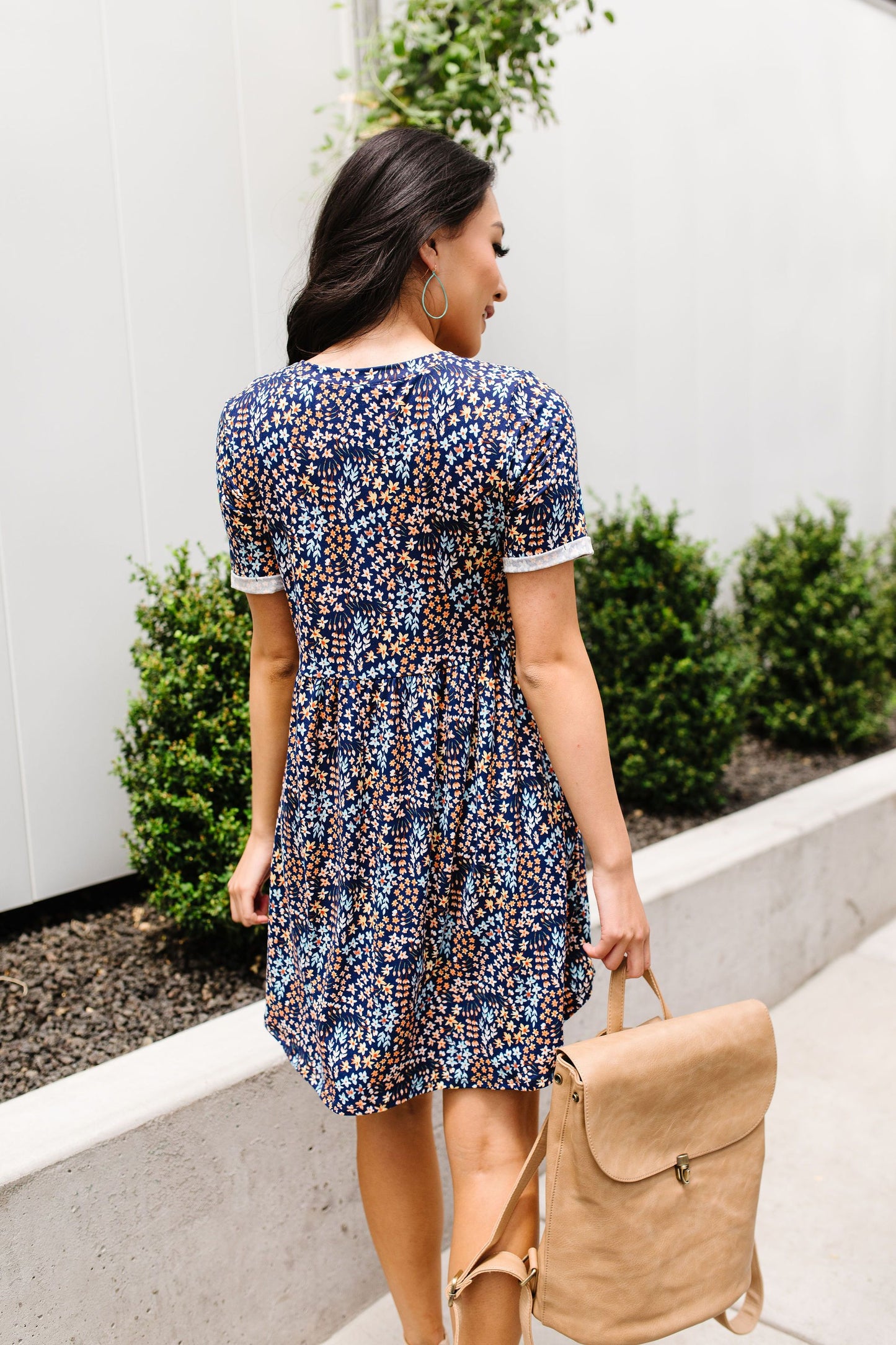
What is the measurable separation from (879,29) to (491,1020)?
6251 mm

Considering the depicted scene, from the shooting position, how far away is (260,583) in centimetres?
159

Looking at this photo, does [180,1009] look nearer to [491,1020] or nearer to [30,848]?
[30,848]

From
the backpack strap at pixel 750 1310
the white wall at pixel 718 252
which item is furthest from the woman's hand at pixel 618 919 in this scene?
the white wall at pixel 718 252

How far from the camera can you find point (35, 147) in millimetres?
2658

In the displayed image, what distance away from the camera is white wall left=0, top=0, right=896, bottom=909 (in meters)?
2.71

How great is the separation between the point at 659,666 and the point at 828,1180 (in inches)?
65.1

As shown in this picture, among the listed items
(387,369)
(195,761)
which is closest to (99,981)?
(195,761)

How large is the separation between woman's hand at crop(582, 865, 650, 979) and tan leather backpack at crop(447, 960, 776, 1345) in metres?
0.04

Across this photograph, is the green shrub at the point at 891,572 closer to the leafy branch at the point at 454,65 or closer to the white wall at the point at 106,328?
the leafy branch at the point at 454,65

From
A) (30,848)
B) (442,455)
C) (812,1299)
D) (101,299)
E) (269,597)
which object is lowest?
(812,1299)

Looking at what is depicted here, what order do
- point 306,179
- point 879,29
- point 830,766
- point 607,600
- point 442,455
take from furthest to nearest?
point 879,29 < point 830,766 < point 607,600 < point 306,179 < point 442,455

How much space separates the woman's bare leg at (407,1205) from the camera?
5.65ft

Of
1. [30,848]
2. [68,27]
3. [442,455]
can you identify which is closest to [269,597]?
[442,455]

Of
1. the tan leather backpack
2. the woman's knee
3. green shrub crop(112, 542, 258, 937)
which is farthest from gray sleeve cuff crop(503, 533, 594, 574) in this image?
green shrub crop(112, 542, 258, 937)
